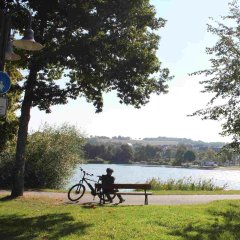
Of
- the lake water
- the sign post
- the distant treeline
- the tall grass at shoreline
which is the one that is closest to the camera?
the sign post

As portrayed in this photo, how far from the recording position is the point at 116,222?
466 inches

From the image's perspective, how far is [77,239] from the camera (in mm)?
9680

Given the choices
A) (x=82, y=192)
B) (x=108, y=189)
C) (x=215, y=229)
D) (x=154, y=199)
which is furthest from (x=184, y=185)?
Result: (x=215, y=229)

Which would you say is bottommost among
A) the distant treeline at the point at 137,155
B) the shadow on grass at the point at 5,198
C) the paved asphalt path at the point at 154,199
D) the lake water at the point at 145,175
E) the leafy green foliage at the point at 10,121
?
the shadow on grass at the point at 5,198

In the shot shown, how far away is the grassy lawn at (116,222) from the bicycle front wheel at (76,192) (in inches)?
77.8

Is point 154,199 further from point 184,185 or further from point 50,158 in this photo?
point 50,158

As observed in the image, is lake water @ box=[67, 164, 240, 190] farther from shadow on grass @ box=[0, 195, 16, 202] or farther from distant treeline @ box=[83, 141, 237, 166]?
shadow on grass @ box=[0, 195, 16, 202]

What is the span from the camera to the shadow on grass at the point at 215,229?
10.7m

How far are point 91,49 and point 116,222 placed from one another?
696cm

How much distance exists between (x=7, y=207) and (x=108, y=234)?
5256 millimetres

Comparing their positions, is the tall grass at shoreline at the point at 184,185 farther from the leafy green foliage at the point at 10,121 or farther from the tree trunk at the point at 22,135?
the tree trunk at the point at 22,135

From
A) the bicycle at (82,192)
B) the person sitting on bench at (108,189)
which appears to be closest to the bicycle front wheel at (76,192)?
the bicycle at (82,192)

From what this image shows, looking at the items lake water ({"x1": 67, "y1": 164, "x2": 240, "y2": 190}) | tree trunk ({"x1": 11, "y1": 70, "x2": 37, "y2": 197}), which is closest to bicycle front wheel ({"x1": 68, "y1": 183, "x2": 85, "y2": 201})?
lake water ({"x1": 67, "y1": 164, "x2": 240, "y2": 190})

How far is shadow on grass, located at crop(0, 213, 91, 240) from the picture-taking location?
9961 mm
